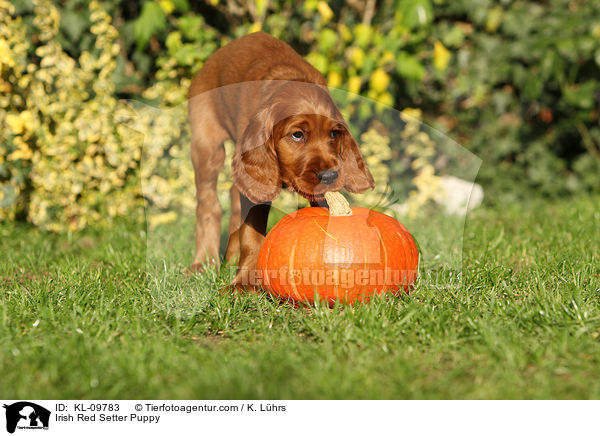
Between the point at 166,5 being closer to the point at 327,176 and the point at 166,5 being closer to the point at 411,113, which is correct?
the point at 411,113

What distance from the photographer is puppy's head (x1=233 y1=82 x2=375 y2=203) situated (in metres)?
2.52

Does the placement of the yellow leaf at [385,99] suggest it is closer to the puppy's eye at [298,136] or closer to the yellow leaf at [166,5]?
the yellow leaf at [166,5]

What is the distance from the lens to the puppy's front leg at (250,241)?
2617 mm

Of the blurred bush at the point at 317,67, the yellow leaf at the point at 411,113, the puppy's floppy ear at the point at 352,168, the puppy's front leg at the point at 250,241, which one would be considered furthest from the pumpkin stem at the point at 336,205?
the yellow leaf at the point at 411,113

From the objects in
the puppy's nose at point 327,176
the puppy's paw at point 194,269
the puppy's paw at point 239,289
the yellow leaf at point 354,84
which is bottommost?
the puppy's paw at point 194,269

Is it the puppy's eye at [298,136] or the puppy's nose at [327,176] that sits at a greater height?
the puppy's eye at [298,136]

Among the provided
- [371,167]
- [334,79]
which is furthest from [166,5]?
[371,167]

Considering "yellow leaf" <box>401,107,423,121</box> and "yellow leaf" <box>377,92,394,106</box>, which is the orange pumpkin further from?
"yellow leaf" <box>401,107,423,121</box>

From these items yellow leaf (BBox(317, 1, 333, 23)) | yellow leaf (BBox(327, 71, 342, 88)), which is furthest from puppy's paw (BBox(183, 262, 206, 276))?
yellow leaf (BBox(317, 1, 333, 23))

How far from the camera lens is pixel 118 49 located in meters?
4.50

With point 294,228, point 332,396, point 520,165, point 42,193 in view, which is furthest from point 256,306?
point 520,165
